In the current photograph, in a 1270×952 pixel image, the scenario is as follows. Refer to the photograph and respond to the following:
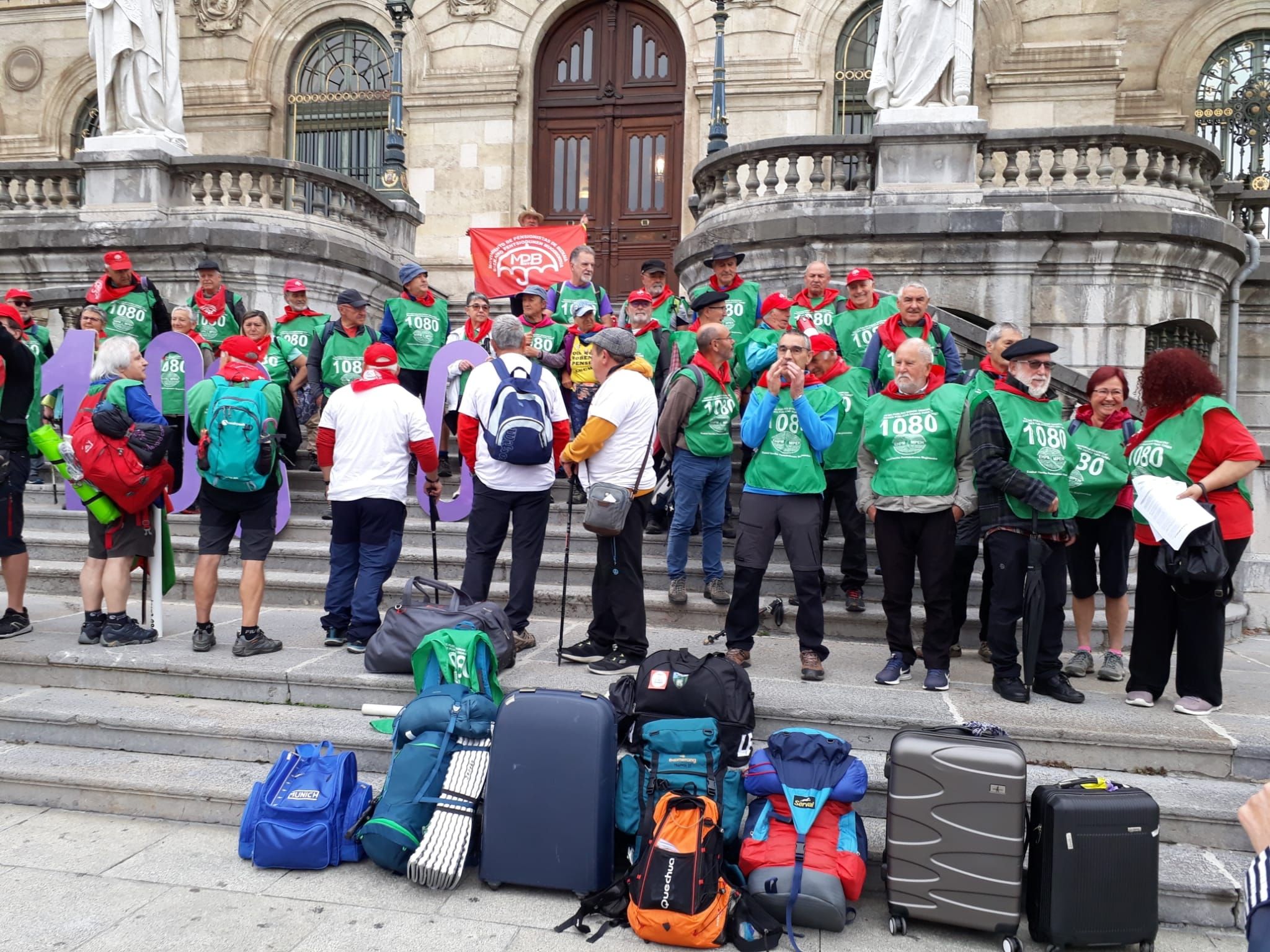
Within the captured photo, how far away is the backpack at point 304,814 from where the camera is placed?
423cm

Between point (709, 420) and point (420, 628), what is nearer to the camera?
point (420, 628)

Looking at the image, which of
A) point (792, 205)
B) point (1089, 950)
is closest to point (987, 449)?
point (1089, 950)

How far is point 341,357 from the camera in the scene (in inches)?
344

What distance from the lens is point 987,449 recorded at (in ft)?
18.2

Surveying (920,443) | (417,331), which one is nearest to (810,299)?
(920,443)

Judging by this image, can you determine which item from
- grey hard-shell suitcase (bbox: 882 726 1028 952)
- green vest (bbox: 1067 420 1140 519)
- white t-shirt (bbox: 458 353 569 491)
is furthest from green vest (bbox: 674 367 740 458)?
grey hard-shell suitcase (bbox: 882 726 1028 952)

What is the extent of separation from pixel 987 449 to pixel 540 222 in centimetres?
890

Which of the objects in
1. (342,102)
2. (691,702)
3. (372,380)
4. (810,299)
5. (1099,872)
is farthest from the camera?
(342,102)

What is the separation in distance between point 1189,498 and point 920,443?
1.40 metres

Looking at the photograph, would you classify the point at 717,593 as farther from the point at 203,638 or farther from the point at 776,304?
the point at 203,638

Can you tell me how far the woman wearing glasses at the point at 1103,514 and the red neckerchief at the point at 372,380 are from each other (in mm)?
4242

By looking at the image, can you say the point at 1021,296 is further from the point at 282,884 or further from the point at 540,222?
the point at 282,884

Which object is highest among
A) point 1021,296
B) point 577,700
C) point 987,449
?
point 1021,296

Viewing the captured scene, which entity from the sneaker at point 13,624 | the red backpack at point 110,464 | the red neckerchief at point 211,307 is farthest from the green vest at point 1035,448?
the red neckerchief at point 211,307
